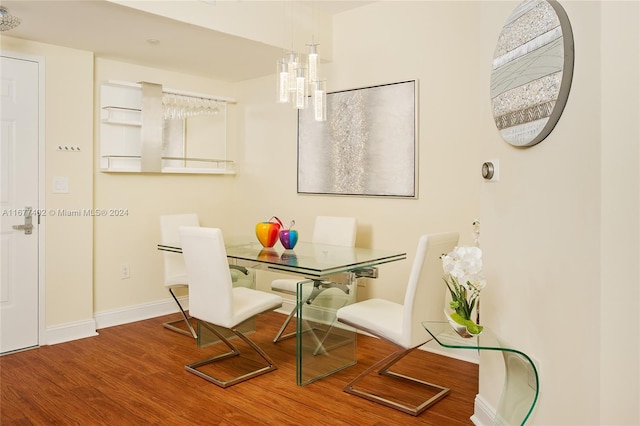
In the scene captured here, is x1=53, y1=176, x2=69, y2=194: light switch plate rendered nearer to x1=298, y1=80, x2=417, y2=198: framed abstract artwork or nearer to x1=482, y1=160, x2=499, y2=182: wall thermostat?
x1=298, y1=80, x2=417, y2=198: framed abstract artwork

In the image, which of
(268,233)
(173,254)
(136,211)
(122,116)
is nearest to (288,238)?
(268,233)

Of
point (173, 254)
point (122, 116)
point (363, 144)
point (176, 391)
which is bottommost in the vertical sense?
point (176, 391)

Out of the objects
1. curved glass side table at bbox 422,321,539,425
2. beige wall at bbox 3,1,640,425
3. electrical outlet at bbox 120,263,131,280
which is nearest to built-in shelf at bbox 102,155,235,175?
beige wall at bbox 3,1,640,425

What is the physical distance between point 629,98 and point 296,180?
11.4 feet

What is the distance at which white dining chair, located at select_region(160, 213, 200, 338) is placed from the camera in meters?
4.17

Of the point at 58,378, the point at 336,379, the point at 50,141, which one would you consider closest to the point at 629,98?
the point at 336,379

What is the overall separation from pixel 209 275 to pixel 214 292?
0.11 metres

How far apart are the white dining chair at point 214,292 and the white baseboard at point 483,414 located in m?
1.35

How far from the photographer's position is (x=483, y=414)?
8.07 feet

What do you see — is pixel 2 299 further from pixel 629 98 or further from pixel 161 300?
pixel 629 98

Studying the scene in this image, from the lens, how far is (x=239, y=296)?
3.35 m

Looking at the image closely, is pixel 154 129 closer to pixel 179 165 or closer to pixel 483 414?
pixel 179 165

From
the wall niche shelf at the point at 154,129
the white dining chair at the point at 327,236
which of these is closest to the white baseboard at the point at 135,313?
the wall niche shelf at the point at 154,129

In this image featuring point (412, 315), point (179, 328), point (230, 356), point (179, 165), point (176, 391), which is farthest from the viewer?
point (179, 165)
